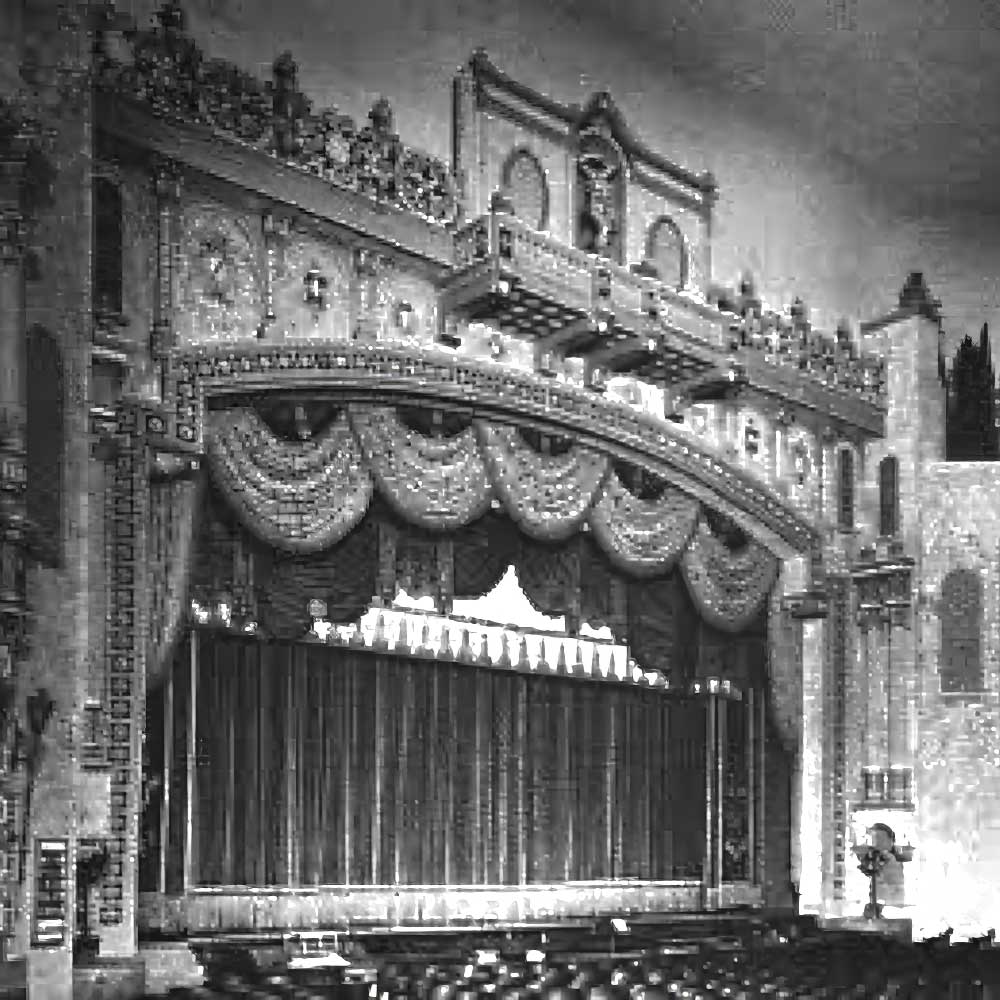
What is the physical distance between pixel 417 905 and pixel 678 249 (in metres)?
6.28

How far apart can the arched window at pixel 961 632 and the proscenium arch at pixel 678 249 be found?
416cm

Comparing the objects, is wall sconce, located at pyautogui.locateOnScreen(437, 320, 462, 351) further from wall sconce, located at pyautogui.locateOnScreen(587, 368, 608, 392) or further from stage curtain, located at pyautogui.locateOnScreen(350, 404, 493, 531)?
wall sconce, located at pyautogui.locateOnScreen(587, 368, 608, 392)

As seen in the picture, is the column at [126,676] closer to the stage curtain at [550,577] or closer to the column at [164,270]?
the column at [164,270]

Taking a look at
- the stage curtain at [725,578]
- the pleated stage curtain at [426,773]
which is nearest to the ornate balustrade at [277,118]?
the pleated stage curtain at [426,773]

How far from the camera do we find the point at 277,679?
1352cm

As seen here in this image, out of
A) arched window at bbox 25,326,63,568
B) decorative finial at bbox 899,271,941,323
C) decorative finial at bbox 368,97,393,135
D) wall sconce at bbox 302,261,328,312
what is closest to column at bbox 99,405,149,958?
arched window at bbox 25,326,63,568

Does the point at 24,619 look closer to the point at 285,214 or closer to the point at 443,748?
the point at 285,214

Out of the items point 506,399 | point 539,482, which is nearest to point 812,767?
point 539,482

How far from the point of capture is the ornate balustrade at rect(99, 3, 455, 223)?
11.0 metres

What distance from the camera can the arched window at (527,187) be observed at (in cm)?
1358

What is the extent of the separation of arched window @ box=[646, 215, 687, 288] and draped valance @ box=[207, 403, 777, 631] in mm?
1863

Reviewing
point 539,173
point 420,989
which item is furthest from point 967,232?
point 420,989

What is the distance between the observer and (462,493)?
13.0 metres

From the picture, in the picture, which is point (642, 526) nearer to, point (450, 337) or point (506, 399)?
point (506, 399)
